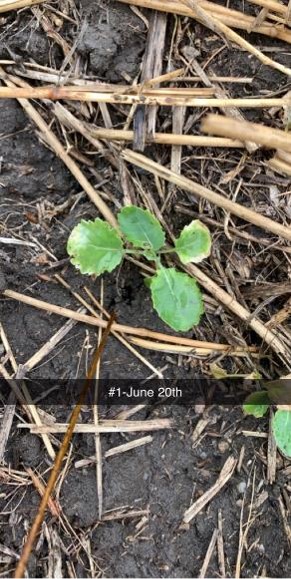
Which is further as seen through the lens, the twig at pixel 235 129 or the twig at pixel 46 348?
the twig at pixel 46 348

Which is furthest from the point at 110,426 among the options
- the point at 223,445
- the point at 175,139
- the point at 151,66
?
the point at 151,66

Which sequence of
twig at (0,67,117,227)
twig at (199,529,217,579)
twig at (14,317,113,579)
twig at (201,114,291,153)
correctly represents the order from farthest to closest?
twig at (0,67,117,227), twig at (199,529,217,579), twig at (14,317,113,579), twig at (201,114,291,153)

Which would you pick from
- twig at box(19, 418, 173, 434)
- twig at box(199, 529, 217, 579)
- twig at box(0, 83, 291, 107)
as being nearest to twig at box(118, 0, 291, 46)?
twig at box(0, 83, 291, 107)

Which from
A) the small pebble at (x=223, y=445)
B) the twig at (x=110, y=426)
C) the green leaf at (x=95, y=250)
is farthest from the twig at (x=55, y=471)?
the small pebble at (x=223, y=445)

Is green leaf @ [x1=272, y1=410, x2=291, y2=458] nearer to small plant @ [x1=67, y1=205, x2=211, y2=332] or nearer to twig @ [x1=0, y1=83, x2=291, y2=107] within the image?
small plant @ [x1=67, y1=205, x2=211, y2=332]

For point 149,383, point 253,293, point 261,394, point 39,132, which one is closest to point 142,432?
point 149,383

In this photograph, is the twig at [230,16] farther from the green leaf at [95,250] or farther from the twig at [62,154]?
the green leaf at [95,250]

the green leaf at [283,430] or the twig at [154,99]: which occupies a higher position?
the twig at [154,99]

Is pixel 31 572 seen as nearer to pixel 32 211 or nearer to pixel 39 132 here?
pixel 32 211
